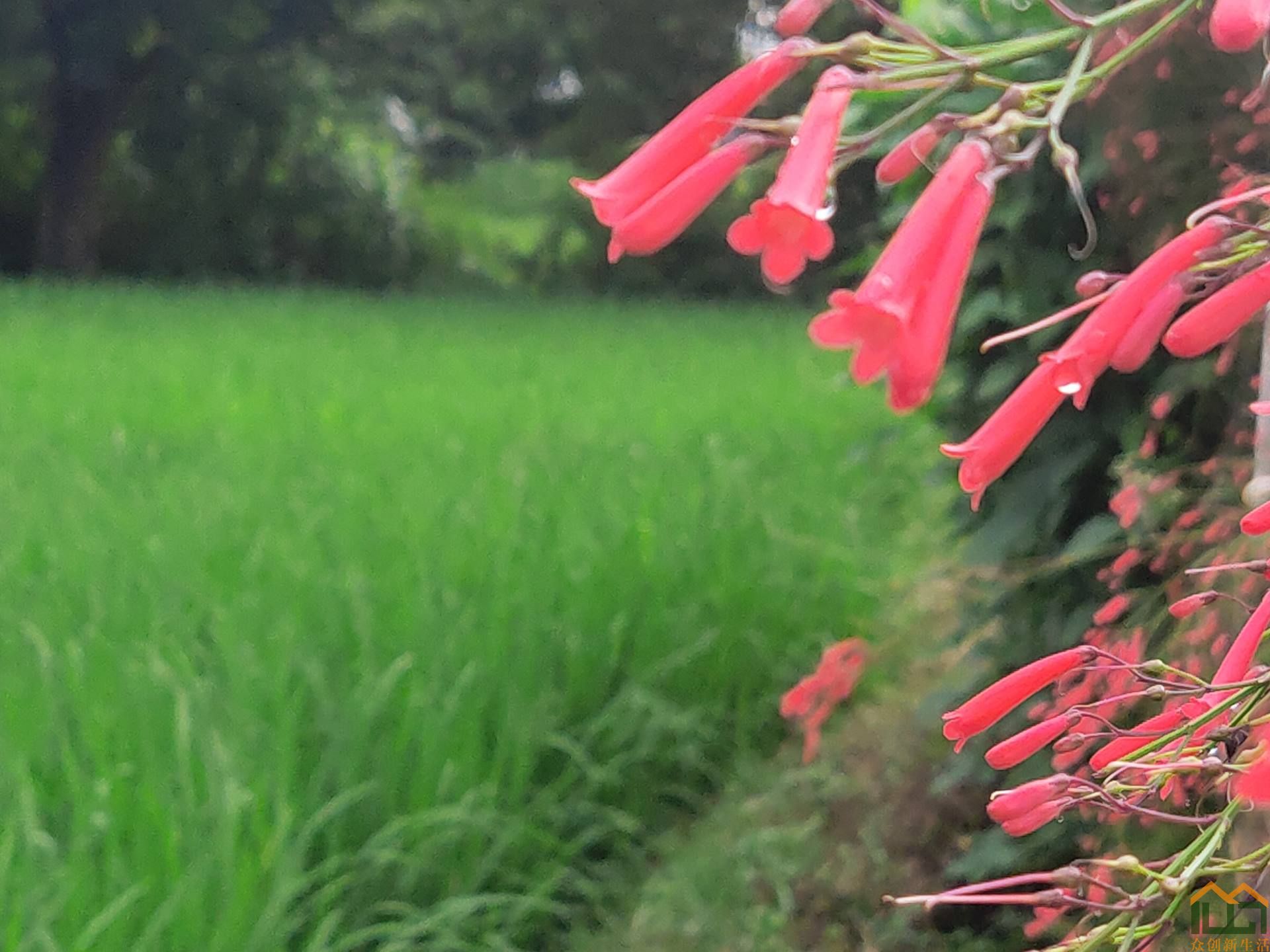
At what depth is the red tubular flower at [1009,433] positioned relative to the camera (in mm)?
470

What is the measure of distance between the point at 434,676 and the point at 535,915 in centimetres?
44

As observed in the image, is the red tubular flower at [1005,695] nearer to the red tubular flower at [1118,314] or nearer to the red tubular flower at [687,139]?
the red tubular flower at [1118,314]

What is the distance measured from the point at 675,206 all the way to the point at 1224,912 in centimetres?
116

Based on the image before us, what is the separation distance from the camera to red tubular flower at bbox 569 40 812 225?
52 centimetres

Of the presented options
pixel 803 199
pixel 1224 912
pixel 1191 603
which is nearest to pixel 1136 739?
pixel 1191 603

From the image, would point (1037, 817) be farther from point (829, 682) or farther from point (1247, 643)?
point (829, 682)

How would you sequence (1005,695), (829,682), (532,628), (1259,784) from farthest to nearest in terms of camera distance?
(532,628)
(829,682)
(1005,695)
(1259,784)

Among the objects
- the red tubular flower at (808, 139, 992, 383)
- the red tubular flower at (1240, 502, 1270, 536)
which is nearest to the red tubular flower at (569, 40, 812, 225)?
the red tubular flower at (808, 139, 992, 383)

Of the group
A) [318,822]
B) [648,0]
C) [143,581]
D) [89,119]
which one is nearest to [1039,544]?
[318,822]

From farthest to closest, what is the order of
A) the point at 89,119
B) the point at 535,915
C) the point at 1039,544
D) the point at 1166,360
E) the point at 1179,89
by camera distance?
the point at 89,119 < the point at 535,915 < the point at 1039,544 < the point at 1166,360 < the point at 1179,89

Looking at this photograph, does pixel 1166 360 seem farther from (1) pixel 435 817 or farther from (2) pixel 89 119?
(2) pixel 89 119

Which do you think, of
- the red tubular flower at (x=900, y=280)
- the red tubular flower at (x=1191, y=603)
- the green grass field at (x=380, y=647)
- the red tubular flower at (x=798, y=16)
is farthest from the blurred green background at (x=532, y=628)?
the red tubular flower at (x=1191, y=603)

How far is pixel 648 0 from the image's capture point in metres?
17.3

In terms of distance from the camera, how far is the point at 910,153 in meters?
0.50
